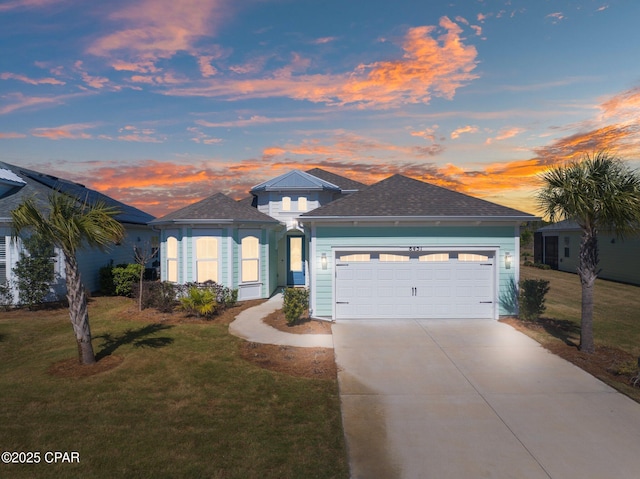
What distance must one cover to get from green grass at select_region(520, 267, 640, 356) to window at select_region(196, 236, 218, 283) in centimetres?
1324

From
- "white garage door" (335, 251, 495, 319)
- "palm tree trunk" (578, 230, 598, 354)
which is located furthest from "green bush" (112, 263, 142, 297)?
"palm tree trunk" (578, 230, 598, 354)

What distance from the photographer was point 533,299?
38.3ft

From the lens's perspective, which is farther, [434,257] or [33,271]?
[33,271]

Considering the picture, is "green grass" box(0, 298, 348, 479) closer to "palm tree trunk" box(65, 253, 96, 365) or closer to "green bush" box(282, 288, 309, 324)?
"palm tree trunk" box(65, 253, 96, 365)

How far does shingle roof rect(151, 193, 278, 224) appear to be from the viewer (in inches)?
567

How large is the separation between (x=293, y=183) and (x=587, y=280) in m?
13.3

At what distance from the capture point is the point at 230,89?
1555cm

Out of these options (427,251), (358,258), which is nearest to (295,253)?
(358,258)

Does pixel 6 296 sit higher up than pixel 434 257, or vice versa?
pixel 434 257

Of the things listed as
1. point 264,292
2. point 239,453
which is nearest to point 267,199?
point 264,292

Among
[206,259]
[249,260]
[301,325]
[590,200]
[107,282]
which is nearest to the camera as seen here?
[590,200]

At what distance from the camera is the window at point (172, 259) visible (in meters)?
15.2

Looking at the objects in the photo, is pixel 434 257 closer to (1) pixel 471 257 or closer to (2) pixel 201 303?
(1) pixel 471 257

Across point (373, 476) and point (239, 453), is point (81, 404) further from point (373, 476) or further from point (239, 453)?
point (373, 476)
